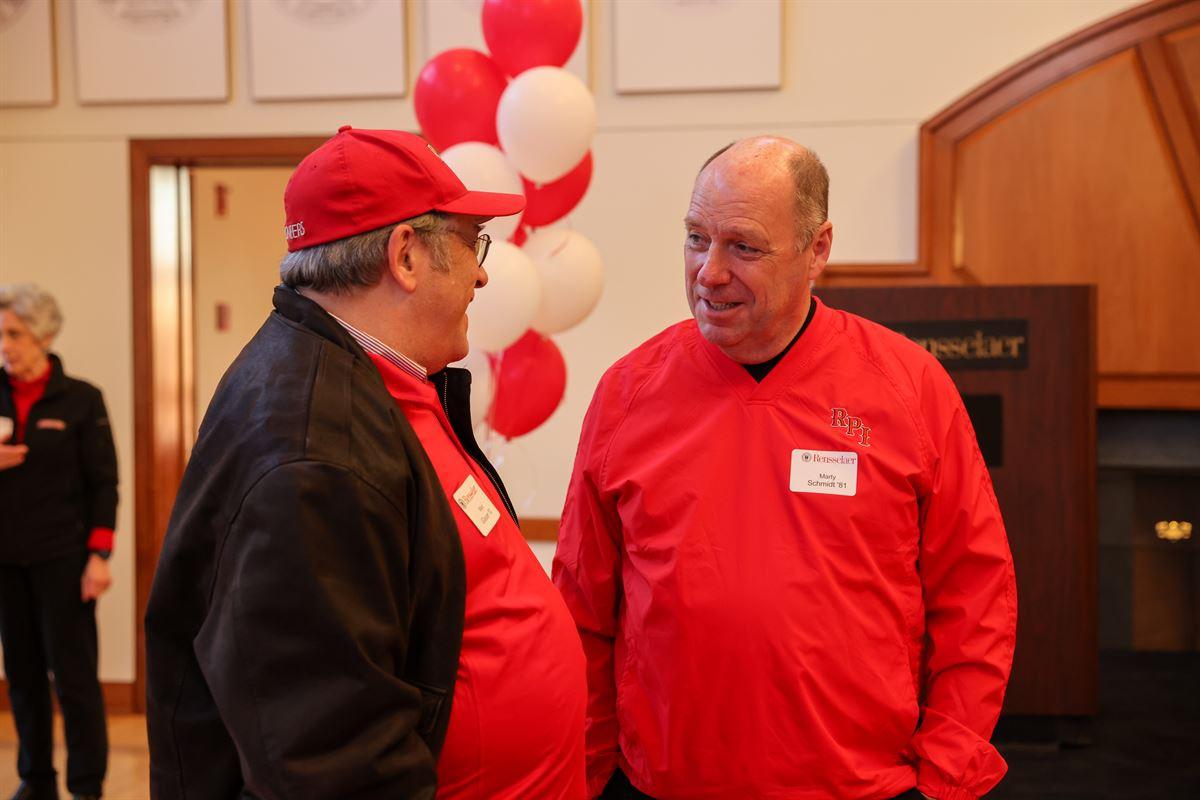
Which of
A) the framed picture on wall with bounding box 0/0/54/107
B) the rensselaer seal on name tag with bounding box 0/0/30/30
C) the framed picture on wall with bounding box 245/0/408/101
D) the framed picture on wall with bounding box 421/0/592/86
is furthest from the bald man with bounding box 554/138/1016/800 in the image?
the rensselaer seal on name tag with bounding box 0/0/30/30

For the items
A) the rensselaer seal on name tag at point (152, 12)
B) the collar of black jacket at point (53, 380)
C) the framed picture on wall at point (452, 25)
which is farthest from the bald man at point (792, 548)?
the rensselaer seal on name tag at point (152, 12)

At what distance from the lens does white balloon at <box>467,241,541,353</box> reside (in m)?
2.92

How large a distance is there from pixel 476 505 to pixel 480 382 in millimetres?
1904

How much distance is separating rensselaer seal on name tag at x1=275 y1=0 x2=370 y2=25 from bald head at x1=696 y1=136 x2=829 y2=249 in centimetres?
328

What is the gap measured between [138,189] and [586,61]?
1941 millimetres

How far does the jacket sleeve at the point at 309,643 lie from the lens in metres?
1.03

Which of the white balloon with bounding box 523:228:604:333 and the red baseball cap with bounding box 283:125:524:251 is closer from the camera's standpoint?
the red baseball cap with bounding box 283:125:524:251

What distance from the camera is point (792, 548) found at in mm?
1558

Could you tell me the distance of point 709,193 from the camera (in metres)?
1.61

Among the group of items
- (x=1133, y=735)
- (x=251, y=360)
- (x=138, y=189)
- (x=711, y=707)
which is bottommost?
(x=1133, y=735)

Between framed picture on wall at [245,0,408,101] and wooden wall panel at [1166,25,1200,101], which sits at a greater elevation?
framed picture on wall at [245,0,408,101]

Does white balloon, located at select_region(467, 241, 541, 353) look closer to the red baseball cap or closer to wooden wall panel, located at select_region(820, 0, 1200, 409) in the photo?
the red baseball cap

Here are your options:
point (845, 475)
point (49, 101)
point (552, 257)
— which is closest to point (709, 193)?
point (845, 475)

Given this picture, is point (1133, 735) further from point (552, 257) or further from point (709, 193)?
point (709, 193)
